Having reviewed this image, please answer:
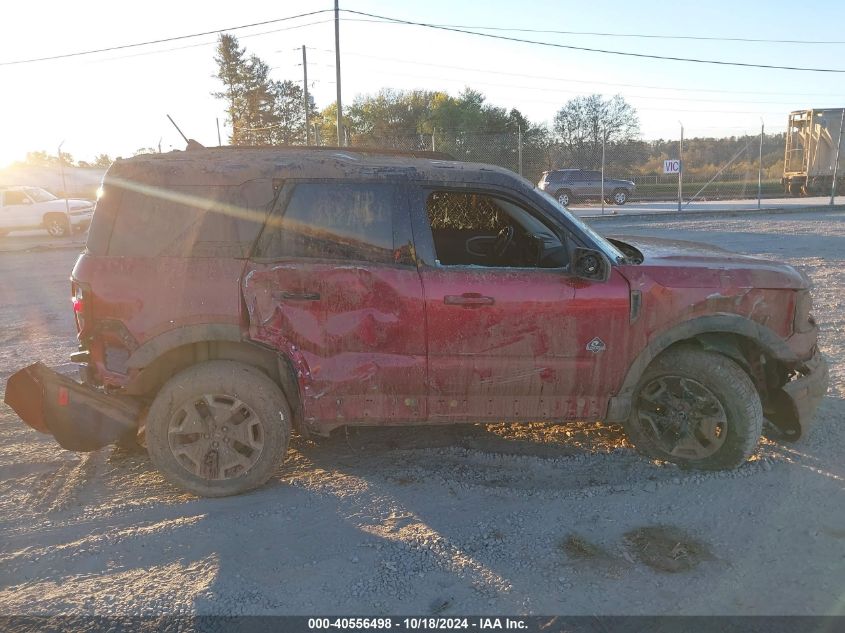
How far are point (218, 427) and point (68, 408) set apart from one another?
0.90 metres

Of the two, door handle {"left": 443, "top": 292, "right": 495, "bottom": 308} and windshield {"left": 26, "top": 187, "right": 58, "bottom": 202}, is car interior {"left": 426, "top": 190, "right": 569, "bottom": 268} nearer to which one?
door handle {"left": 443, "top": 292, "right": 495, "bottom": 308}

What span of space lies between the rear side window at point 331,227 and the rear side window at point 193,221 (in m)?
0.14

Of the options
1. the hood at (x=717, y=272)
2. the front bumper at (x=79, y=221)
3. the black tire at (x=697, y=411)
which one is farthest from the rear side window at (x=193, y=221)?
the front bumper at (x=79, y=221)

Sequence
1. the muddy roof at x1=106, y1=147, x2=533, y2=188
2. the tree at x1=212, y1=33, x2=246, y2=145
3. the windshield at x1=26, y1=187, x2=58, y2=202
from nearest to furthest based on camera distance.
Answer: the muddy roof at x1=106, y1=147, x2=533, y2=188 < the windshield at x1=26, y1=187, x2=58, y2=202 < the tree at x1=212, y1=33, x2=246, y2=145

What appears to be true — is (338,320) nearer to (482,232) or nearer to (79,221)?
(482,232)

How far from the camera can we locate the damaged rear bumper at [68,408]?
3707 millimetres

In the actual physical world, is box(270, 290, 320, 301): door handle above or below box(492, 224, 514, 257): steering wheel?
below

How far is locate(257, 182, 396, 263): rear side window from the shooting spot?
3.70 meters

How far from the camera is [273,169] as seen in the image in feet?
12.1

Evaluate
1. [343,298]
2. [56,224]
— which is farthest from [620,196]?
[343,298]

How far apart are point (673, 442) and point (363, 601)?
227 centimetres

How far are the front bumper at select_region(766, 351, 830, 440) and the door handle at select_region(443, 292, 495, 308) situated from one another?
2035 mm

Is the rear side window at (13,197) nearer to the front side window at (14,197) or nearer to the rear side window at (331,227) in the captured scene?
→ the front side window at (14,197)

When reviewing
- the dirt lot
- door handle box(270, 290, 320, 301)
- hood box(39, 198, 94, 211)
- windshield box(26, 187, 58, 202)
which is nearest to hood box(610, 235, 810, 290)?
the dirt lot
